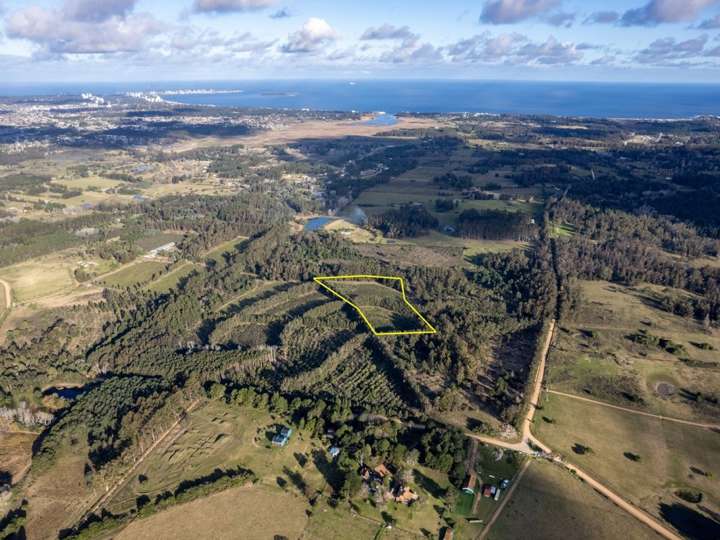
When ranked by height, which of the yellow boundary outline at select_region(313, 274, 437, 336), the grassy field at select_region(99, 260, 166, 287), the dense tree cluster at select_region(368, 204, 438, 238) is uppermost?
the dense tree cluster at select_region(368, 204, 438, 238)

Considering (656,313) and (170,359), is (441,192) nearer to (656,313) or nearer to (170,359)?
(656,313)

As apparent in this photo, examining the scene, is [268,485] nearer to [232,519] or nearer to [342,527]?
[232,519]

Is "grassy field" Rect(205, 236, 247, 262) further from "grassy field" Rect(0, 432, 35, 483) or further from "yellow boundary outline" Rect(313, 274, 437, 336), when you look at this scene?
"grassy field" Rect(0, 432, 35, 483)

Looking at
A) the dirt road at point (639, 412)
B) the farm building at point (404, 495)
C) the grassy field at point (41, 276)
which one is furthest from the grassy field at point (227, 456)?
the grassy field at point (41, 276)

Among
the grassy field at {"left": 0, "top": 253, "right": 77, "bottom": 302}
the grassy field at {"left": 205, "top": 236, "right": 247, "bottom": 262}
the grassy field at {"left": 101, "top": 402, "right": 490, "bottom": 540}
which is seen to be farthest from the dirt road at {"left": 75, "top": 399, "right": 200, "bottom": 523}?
the grassy field at {"left": 205, "top": 236, "right": 247, "bottom": 262}

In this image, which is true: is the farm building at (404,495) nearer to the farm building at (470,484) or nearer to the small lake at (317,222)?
the farm building at (470,484)

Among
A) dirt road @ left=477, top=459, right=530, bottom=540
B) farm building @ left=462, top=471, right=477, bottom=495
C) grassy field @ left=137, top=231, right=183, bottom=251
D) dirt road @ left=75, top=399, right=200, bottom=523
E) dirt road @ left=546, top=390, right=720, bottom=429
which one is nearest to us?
dirt road @ left=477, top=459, right=530, bottom=540

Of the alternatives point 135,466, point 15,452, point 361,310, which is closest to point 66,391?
point 15,452
